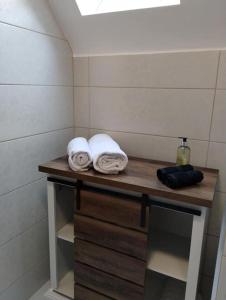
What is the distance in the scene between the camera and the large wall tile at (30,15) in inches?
45.4

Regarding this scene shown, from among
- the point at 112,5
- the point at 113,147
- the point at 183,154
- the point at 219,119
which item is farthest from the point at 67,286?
the point at 112,5

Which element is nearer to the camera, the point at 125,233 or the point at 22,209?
the point at 125,233

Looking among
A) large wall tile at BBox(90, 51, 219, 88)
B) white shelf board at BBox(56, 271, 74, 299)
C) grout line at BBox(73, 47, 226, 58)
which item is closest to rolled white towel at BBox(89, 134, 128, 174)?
large wall tile at BBox(90, 51, 219, 88)

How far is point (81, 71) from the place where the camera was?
63.3 inches

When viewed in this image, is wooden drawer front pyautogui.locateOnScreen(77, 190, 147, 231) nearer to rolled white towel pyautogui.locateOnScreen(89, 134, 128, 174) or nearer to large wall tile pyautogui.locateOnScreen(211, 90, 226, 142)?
rolled white towel pyautogui.locateOnScreen(89, 134, 128, 174)

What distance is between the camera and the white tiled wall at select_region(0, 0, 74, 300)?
47.9 inches

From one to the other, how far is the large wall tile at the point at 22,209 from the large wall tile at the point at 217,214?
1.00 m

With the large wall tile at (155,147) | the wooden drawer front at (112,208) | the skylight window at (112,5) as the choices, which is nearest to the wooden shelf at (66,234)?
the wooden drawer front at (112,208)

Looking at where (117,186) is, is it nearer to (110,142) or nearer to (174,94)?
(110,142)

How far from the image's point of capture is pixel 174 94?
4.47ft

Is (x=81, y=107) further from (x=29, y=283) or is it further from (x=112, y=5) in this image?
(x=29, y=283)

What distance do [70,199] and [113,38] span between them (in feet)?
3.26

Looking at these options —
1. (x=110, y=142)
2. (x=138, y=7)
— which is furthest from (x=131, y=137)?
(x=138, y=7)

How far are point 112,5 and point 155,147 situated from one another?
81cm
